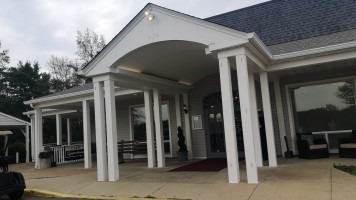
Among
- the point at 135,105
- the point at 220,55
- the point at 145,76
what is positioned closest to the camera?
the point at 220,55

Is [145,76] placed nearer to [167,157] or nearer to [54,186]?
[54,186]

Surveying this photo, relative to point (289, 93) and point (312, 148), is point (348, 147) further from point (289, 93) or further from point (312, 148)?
point (289, 93)

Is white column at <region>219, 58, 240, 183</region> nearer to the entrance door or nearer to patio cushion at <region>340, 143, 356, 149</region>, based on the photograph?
patio cushion at <region>340, 143, 356, 149</region>

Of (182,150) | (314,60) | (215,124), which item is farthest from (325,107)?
(182,150)

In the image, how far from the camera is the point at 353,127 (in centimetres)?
865

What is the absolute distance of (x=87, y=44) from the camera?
3000 cm

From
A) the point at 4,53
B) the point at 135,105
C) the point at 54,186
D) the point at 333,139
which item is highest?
the point at 4,53

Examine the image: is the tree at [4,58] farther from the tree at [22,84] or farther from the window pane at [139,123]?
the window pane at [139,123]

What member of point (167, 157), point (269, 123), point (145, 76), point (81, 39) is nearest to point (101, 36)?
point (81, 39)

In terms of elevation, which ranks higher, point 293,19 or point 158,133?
point 293,19

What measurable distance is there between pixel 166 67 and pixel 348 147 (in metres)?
5.82

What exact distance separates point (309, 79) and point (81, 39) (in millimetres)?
26537

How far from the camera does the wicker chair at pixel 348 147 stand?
768 cm

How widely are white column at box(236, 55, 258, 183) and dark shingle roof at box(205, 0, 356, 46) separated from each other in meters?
3.72
